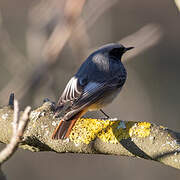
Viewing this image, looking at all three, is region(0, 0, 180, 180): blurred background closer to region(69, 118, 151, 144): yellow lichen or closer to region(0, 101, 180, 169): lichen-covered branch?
region(0, 101, 180, 169): lichen-covered branch

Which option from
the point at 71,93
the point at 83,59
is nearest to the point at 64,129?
the point at 71,93

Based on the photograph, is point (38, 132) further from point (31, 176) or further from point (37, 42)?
point (31, 176)

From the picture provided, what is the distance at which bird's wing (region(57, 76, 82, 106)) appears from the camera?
12.9 ft

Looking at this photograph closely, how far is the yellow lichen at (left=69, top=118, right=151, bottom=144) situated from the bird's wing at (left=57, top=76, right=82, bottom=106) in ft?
1.55

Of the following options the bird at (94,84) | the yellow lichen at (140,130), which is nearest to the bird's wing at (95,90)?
the bird at (94,84)

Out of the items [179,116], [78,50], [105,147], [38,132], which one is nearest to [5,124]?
[38,132]

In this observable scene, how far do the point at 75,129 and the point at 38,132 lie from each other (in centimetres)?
27

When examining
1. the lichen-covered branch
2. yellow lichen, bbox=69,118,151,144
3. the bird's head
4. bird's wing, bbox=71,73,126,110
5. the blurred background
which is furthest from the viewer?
the bird's head

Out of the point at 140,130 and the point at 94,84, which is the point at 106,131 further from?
the point at 94,84

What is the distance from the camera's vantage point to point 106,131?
10.8 feet

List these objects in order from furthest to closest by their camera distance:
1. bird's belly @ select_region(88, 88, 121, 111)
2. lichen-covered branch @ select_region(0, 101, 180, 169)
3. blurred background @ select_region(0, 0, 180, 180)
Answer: bird's belly @ select_region(88, 88, 121, 111)
blurred background @ select_region(0, 0, 180, 180)
lichen-covered branch @ select_region(0, 101, 180, 169)

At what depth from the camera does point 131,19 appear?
10.4 metres

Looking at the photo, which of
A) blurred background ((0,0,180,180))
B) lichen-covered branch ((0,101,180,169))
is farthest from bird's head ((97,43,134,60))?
lichen-covered branch ((0,101,180,169))

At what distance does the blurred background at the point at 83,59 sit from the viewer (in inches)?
163
